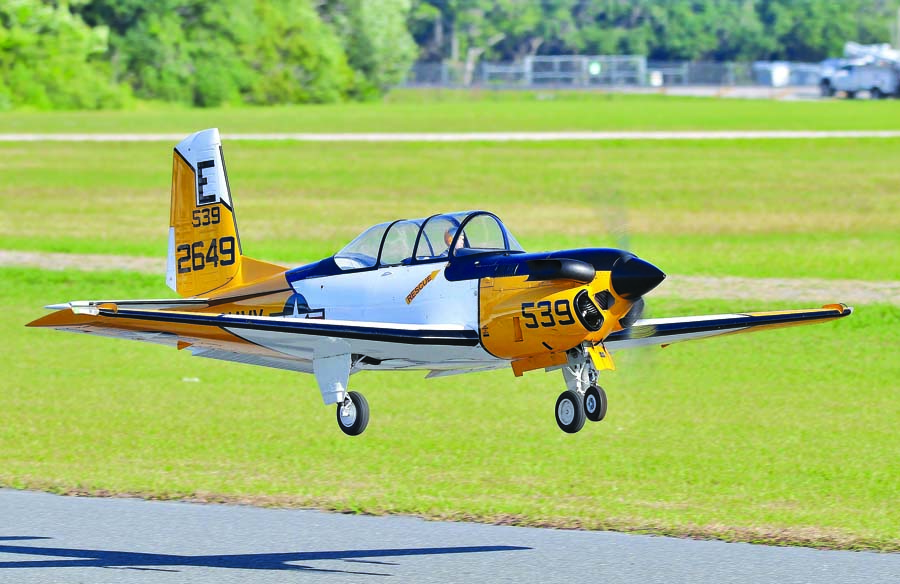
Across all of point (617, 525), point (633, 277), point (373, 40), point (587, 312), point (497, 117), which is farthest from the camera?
point (373, 40)

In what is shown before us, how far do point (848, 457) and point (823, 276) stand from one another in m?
23.5

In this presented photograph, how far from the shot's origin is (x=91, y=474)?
25250 mm

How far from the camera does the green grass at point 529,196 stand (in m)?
55.2

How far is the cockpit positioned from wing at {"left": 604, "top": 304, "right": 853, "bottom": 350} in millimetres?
1754

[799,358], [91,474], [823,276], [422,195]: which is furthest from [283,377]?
[422,195]

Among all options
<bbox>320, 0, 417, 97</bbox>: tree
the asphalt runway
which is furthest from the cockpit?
<bbox>320, 0, 417, 97</bbox>: tree

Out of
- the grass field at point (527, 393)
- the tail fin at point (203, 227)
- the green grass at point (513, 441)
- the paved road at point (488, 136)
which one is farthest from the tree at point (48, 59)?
the tail fin at point (203, 227)

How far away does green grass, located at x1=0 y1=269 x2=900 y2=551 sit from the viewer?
22.8 m

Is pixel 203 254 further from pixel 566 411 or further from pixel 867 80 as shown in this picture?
pixel 867 80

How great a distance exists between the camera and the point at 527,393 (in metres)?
34.4

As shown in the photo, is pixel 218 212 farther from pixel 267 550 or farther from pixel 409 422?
pixel 409 422

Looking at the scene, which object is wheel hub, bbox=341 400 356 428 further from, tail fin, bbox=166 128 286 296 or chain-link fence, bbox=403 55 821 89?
chain-link fence, bbox=403 55 821 89

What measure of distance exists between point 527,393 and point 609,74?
155 metres

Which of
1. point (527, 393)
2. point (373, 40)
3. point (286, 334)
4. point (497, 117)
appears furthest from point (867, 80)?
point (286, 334)
